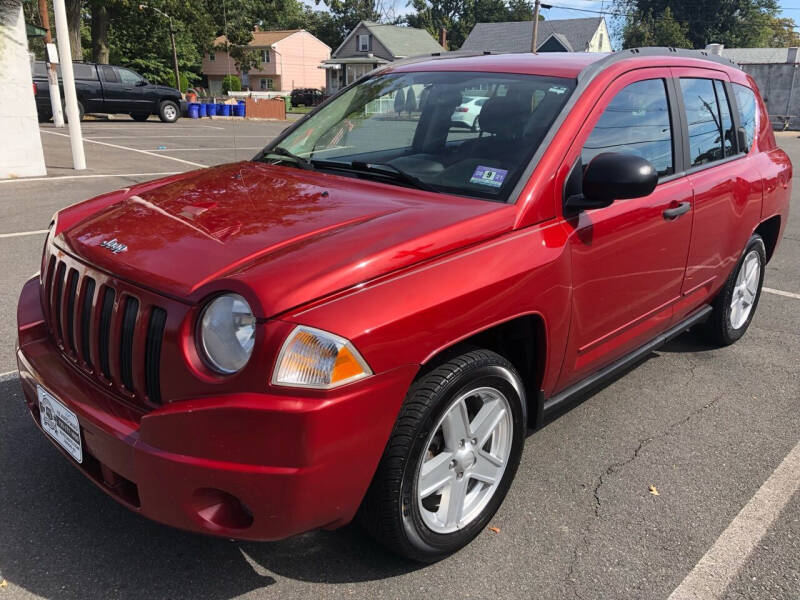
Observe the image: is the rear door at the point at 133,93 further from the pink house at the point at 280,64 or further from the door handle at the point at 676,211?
the pink house at the point at 280,64

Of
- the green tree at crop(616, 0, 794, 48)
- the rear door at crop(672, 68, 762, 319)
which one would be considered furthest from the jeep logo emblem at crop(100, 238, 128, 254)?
the green tree at crop(616, 0, 794, 48)

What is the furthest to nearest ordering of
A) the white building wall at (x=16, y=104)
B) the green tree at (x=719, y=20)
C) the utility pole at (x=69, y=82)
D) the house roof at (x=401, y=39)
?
the green tree at (x=719, y=20) < the house roof at (x=401, y=39) < the utility pole at (x=69, y=82) < the white building wall at (x=16, y=104)

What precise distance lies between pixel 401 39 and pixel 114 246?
64578 mm

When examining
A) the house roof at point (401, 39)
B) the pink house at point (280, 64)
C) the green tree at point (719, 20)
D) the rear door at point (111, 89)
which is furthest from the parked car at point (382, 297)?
the green tree at point (719, 20)

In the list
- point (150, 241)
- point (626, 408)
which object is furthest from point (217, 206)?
point (626, 408)

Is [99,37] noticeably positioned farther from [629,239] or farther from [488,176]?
[629,239]

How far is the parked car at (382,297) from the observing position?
201 centimetres

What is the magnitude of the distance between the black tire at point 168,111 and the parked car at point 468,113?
24112mm

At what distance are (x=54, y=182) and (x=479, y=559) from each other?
33.9 ft

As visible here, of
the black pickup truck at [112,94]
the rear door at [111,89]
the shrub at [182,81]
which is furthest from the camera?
the shrub at [182,81]

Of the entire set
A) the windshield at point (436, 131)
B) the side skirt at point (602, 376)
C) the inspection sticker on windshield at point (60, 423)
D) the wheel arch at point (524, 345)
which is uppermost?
the windshield at point (436, 131)

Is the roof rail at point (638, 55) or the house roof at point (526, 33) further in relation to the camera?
the house roof at point (526, 33)

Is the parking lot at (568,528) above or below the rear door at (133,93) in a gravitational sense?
below

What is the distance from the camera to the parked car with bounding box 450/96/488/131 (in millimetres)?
3209
